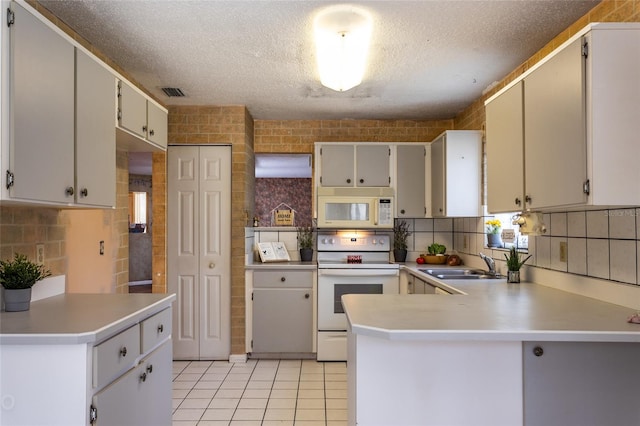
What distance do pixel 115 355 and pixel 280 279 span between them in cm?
235

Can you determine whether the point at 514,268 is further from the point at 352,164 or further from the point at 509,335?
the point at 352,164

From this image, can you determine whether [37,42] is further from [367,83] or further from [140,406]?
[367,83]

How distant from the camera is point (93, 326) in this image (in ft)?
5.33

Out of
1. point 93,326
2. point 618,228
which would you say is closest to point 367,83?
point 618,228

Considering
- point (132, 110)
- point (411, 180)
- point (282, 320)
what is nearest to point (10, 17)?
point (132, 110)

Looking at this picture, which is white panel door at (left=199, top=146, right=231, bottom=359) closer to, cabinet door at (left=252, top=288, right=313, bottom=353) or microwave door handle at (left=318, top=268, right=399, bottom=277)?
cabinet door at (left=252, top=288, right=313, bottom=353)

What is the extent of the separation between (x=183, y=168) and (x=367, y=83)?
1922 millimetres

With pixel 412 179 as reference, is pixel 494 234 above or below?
below

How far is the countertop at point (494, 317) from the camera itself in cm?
152

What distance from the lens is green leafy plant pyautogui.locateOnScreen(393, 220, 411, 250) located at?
4.38m

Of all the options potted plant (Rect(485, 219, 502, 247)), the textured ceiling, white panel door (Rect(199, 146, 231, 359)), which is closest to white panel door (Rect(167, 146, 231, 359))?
white panel door (Rect(199, 146, 231, 359))

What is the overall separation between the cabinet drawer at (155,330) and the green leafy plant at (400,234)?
265 centimetres

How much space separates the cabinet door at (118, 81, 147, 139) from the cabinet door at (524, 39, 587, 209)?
220 cm

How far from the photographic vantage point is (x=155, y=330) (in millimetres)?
2113
